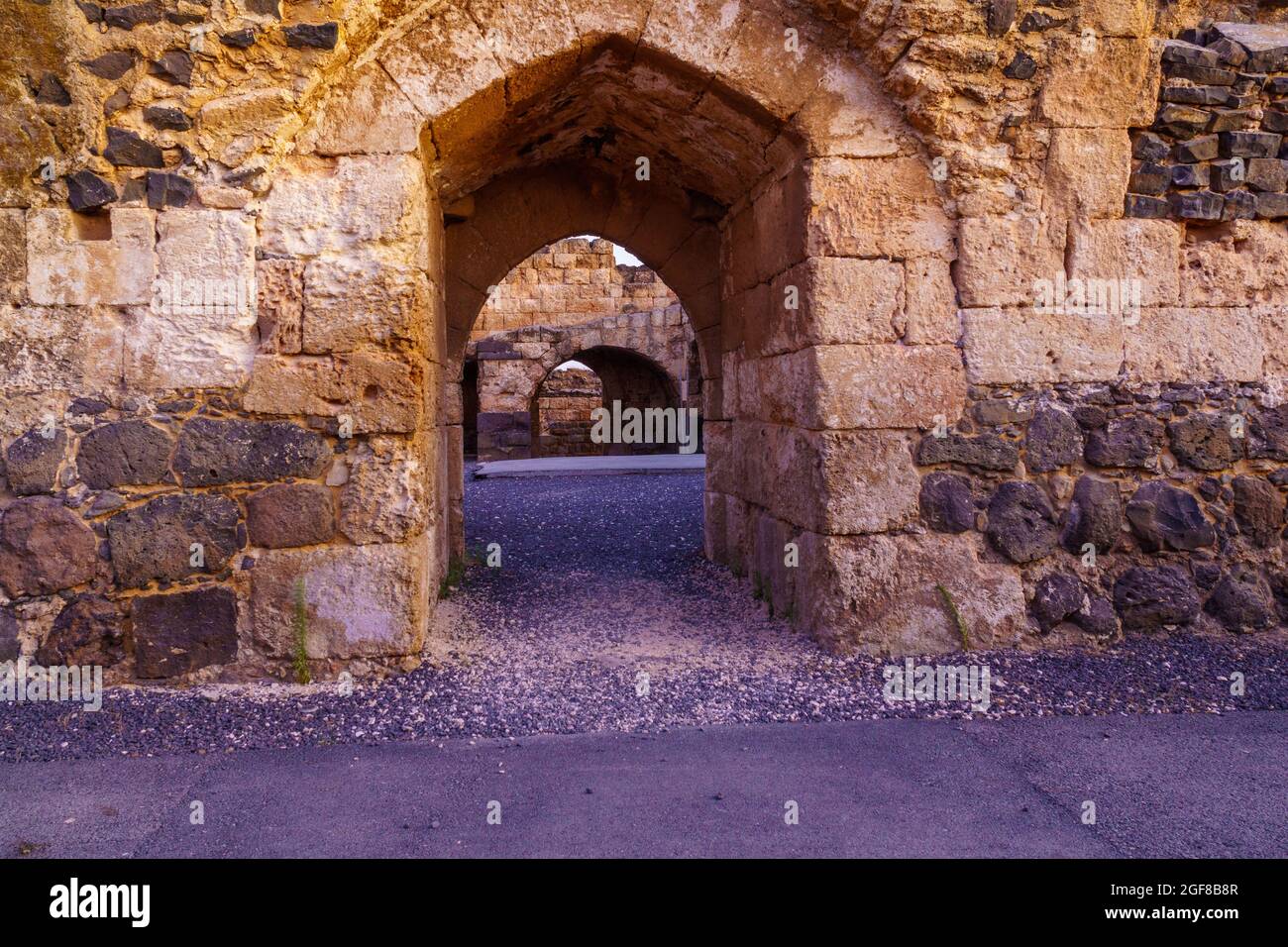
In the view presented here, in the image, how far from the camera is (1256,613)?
3.66m

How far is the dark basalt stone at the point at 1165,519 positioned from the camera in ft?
11.9

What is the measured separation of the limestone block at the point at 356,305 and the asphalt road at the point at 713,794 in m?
1.44

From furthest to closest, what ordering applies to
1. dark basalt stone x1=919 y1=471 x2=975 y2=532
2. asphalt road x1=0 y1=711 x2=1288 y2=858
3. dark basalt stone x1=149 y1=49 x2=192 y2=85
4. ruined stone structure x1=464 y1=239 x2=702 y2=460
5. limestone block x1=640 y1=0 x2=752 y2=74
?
1. ruined stone structure x1=464 y1=239 x2=702 y2=460
2. dark basalt stone x1=919 y1=471 x2=975 y2=532
3. limestone block x1=640 y1=0 x2=752 y2=74
4. dark basalt stone x1=149 y1=49 x2=192 y2=85
5. asphalt road x1=0 y1=711 x2=1288 y2=858

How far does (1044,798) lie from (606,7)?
3.16m

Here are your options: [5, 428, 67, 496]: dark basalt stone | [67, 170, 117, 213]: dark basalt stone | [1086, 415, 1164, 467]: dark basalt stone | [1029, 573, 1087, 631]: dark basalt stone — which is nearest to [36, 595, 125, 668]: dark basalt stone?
[5, 428, 67, 496]: dark basalt stone

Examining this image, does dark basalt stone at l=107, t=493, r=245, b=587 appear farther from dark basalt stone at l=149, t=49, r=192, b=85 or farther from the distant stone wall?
the distant stone wall

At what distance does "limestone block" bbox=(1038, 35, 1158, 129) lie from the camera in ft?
11.4

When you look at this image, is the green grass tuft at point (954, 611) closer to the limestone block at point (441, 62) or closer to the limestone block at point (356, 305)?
the limestone block at point (356, 305)

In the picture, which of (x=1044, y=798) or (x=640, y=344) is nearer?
(x=1044, y=798)

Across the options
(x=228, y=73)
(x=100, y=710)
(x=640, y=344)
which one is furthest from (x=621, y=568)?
(x=640, y=344)

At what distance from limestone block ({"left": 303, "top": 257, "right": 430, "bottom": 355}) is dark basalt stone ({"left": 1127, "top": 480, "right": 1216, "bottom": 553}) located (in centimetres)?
305

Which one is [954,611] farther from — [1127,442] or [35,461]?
[35,461]

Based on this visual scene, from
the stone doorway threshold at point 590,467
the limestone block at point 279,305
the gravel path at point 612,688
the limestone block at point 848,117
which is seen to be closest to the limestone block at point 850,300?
the limestone block at point 848,117
